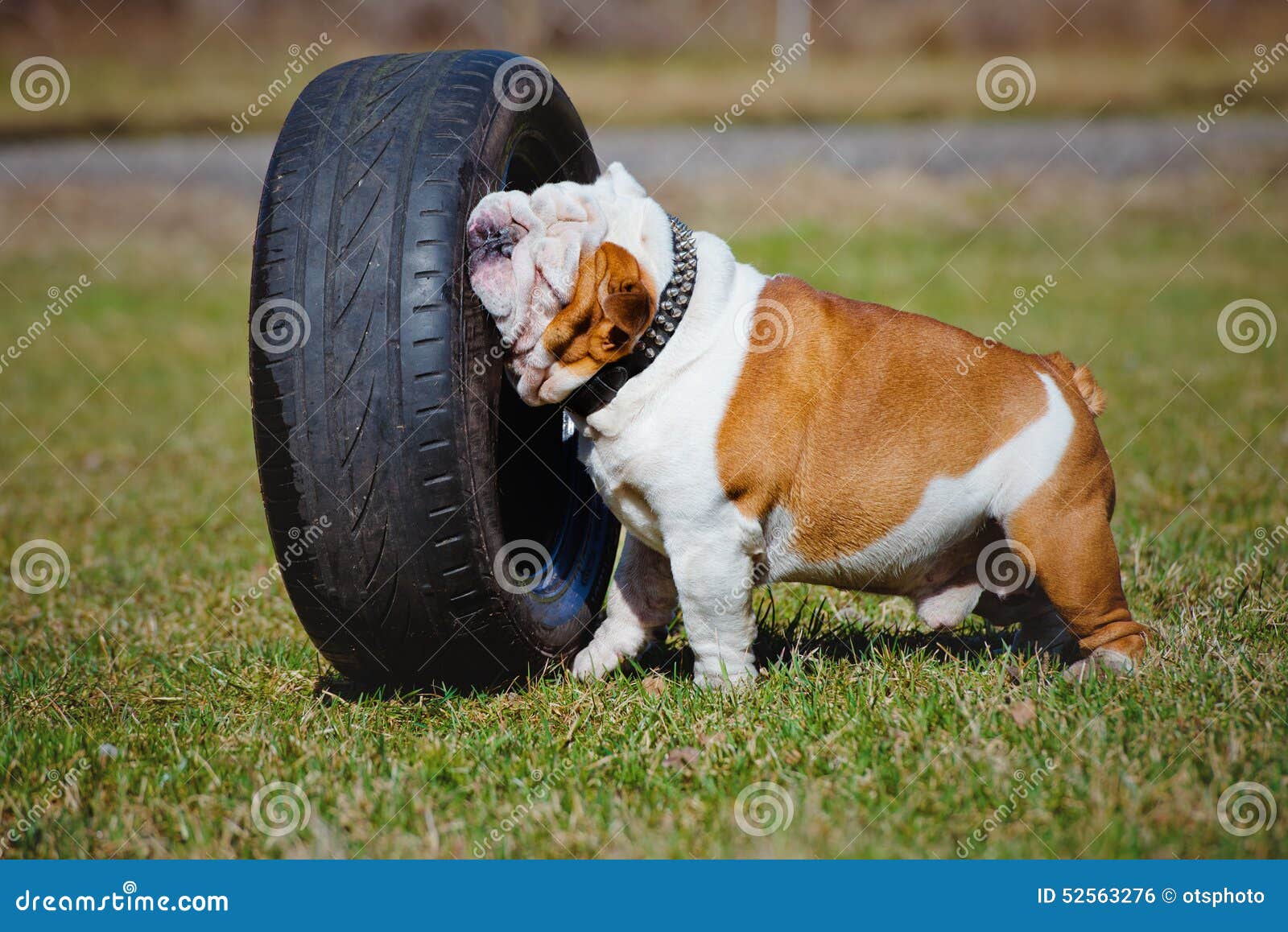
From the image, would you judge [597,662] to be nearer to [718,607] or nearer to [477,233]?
[718,607]

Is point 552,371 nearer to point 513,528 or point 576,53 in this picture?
point 513,528

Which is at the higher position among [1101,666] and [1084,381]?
[1084,381]

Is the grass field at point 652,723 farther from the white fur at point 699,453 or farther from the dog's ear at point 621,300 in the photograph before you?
the dog's ear at point 621,300

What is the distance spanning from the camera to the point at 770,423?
2990 mm

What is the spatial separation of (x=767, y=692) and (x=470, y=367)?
48.2 inches

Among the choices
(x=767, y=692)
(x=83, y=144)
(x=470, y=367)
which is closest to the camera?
(x=470, y=367)

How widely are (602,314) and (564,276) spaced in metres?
0.14

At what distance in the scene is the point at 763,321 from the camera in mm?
3082

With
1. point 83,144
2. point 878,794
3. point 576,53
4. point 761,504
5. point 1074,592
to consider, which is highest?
point 576,53

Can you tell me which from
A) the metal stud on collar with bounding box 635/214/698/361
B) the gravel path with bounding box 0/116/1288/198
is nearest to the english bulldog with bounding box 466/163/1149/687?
the metal stud on collar with bounding box 635/214/698/361

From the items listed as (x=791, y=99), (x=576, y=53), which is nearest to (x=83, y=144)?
(x=576, y=53)

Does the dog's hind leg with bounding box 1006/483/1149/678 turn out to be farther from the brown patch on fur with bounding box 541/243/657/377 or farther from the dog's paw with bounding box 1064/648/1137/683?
the brown patch on fur with bounding box 541/243/657/377

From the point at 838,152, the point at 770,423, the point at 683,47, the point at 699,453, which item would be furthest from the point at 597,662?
the point at 683,47

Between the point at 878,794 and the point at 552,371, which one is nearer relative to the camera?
the point at 878,794
